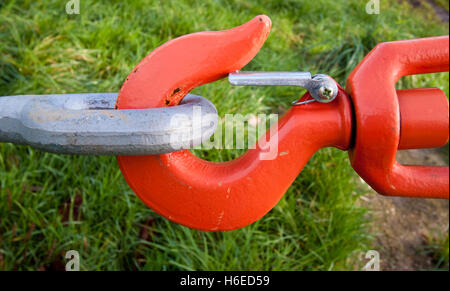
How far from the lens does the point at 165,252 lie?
1.44 meters

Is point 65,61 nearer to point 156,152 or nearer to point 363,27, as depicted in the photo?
point 156,152

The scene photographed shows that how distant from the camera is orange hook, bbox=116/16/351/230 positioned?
0.59 m

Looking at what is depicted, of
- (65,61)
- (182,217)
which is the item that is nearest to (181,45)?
(182,217)

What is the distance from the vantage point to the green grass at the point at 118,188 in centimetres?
142

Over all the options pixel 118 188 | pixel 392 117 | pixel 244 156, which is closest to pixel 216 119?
pixel 244 156

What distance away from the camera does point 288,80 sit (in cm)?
59

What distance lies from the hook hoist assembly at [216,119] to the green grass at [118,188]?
0.81 meters

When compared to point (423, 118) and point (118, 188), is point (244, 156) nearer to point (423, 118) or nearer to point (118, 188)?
point (423, 118)

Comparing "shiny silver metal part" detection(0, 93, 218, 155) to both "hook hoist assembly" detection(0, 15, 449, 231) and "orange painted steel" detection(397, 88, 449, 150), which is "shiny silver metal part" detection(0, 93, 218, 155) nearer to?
"hook hoist assembly" detection(0, 15, 449, 231)

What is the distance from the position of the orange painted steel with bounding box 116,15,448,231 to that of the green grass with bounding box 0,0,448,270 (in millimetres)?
792

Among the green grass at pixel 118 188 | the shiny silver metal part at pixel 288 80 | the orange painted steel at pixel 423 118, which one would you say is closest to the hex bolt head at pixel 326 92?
the shiny silver metal part at pixel 288 80

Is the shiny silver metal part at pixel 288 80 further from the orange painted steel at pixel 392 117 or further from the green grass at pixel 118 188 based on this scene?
the green grass at pixel 118 188

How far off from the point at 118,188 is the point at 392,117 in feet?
3.94

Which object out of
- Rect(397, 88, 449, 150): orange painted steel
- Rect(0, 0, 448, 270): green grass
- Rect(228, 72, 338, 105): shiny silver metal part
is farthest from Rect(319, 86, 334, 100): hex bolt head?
Rect(0, 0, 448, 270): green grass
